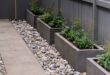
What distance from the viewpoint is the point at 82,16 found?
7.88 metres

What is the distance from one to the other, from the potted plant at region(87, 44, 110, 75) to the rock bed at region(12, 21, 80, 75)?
65 cm

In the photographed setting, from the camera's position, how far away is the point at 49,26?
8656 mm

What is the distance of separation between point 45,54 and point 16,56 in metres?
0.70

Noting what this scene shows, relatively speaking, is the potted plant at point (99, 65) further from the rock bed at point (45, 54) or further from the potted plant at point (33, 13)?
the potted plant at point (33, 13)

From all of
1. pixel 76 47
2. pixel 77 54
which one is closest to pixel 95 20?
pixel 76 47

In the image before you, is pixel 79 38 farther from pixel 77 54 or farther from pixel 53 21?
pixel 53 21

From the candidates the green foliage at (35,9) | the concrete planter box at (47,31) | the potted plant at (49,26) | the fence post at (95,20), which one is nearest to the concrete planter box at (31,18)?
the green foliage at (35,9)

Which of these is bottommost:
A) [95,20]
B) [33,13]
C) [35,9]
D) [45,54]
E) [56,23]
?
[45,54]

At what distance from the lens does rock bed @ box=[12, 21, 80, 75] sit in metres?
6.18

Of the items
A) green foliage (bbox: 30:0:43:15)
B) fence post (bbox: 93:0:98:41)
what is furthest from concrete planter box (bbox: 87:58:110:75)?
green foliage (bbox: 30:0:43:15)

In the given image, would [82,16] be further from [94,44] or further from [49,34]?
[94,44]

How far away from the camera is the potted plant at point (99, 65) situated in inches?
192

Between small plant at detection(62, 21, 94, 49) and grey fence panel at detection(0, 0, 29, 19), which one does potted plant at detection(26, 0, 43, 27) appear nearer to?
grey fence panel at detection(0, 0, 29, 19)

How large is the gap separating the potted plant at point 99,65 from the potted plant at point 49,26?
305cm
